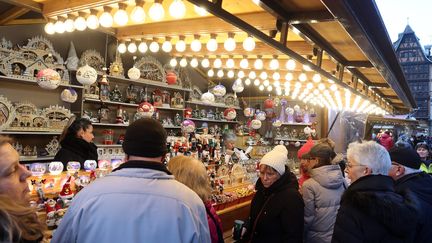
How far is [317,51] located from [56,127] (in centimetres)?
415

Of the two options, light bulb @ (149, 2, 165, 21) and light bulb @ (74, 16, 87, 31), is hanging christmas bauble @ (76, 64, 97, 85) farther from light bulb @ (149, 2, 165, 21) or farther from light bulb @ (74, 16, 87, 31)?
light bulb @ (149, 2, 165, 21)

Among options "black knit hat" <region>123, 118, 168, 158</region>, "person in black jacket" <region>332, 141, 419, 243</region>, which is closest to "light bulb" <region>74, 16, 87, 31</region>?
"black knit hat" <region>123, 118, 168, 158</region>

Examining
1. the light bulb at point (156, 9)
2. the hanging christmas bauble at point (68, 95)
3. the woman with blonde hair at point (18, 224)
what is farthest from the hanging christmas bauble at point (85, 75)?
the woman with blonde hair at point (18, 224)

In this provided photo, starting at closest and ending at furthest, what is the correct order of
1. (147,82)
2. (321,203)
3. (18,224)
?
(18,224) < (321,203) < (147,82)

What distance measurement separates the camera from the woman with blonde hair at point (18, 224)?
0.93 m

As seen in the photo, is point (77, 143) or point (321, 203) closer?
point (321, 203)

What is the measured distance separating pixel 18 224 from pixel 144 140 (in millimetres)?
601

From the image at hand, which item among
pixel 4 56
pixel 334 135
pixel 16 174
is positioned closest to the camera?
pixel 16 174

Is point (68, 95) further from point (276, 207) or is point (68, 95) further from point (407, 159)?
point (407, 159)

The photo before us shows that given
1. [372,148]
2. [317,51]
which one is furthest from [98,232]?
[317,51]

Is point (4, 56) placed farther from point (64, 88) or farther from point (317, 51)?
point (317, 51)

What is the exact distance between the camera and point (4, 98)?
479cm

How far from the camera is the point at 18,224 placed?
3.34ft

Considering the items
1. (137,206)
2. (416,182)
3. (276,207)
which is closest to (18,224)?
(137,206)
